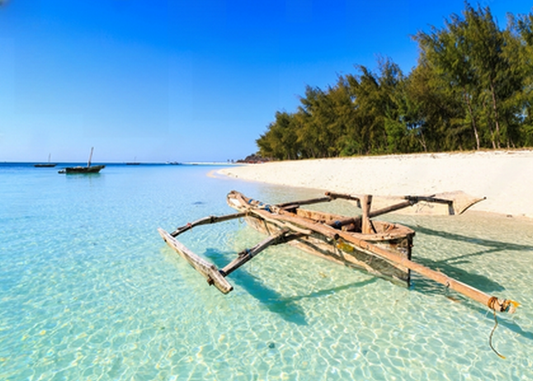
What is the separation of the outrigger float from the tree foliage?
1775 cm

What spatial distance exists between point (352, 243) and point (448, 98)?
26.3 meters

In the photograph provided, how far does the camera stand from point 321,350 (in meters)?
3.38

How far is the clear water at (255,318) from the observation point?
3.12 meters

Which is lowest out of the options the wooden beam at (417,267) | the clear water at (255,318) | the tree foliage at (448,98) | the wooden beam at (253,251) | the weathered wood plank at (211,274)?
the clear water at (255,318)

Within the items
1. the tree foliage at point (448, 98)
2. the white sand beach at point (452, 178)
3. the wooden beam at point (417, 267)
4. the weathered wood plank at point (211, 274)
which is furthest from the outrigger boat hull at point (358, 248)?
the tree foliage at point (448, 98)

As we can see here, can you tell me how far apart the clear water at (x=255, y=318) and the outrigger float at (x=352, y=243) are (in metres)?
0.32

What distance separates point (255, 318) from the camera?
13.3ft

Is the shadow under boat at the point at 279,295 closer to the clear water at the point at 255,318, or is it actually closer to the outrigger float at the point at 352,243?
the clear water at the point at 255,318

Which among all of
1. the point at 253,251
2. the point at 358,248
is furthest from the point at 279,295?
the point at 358,248

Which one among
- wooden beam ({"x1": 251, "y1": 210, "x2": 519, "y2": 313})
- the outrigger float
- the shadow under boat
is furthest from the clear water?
wooden beam ({"x1": 251, "y1": 210, "x2": 519, "y2": 313})

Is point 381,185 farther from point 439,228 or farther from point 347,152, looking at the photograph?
point 347,152

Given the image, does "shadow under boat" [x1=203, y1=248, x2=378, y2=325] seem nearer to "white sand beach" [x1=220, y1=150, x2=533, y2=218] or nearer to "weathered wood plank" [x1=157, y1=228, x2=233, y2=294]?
"weathered wood plank" [x1=157, y1=228, x2=233, y2=294]

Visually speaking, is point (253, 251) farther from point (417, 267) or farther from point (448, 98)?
point (448, 98)

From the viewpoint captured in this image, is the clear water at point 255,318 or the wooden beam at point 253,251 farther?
the wooden beam at point 253,251
